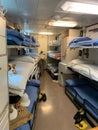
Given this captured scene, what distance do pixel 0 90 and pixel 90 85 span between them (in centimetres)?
342

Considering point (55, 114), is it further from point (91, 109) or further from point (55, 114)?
point (91, 109)

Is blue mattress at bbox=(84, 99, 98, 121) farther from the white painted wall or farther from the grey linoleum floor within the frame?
the white painted wall

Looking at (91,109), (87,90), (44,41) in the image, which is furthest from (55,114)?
(44,41)

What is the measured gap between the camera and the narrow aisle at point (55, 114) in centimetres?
257

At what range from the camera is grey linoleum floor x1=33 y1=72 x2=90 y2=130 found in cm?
257

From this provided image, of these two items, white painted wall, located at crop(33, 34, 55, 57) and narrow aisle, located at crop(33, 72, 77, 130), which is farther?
white painted wall, located at crop(33, 34, 55, 57)

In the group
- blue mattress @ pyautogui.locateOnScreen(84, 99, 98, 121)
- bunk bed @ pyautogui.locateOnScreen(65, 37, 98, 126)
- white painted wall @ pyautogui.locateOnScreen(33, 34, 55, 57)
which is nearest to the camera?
blue mattress @ pyautogui.locateOnScreen(84, 99, 98, 121)

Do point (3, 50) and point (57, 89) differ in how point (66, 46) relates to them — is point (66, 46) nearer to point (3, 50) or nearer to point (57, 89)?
point (57, 89)

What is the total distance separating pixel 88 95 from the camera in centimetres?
322

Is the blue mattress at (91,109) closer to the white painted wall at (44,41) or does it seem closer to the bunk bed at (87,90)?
the bunk bed at (87,90)

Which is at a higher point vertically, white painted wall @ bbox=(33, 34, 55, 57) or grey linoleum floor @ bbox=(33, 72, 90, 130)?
white painted wall @ bbox=(33, 34, 55, 57)

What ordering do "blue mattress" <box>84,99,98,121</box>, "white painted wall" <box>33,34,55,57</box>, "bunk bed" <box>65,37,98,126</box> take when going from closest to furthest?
"blue mattress" <box>84,99,98,121</box> < "bunk bed" <box>65,37,98,126</box> < "white painted wall" <box>33,34,55,57</box>

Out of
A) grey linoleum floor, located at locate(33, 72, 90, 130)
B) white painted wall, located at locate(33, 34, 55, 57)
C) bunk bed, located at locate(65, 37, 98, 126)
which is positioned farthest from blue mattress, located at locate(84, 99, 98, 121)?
white painted wall, located at locate(33, 34, 55, 57)

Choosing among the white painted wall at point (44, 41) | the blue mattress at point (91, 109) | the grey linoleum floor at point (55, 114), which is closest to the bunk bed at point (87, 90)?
the blue mattress at point (91, 109)
